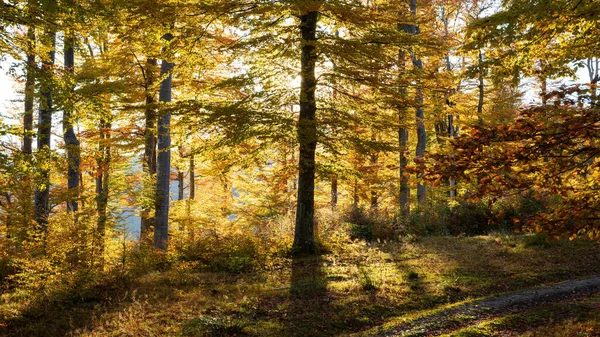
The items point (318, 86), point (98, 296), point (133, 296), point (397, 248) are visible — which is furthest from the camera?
point (397, 248)

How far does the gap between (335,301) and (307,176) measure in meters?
3.95

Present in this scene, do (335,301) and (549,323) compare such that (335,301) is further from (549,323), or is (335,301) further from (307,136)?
(307,136)

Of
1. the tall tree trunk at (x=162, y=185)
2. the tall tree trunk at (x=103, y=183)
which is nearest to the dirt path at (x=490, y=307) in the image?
the tall tree trunk at (x=103, y=183)

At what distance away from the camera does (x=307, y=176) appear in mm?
10461

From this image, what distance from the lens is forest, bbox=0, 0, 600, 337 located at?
4910 millimetres

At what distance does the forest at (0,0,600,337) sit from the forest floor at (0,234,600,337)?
0.05 meters

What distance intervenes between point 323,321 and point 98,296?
438 centimetres

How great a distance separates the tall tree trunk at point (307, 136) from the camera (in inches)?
364

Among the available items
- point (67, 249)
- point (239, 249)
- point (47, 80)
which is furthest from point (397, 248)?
point (47, 80)

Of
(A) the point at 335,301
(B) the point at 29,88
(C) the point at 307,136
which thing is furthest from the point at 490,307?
(B) the point at 29,88

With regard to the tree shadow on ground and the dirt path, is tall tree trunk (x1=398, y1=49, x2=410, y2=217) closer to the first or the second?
the dirt path

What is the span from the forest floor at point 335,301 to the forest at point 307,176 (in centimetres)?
5

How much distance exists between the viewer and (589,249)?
10.6 metres

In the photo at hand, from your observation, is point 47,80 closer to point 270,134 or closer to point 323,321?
point 270,134
